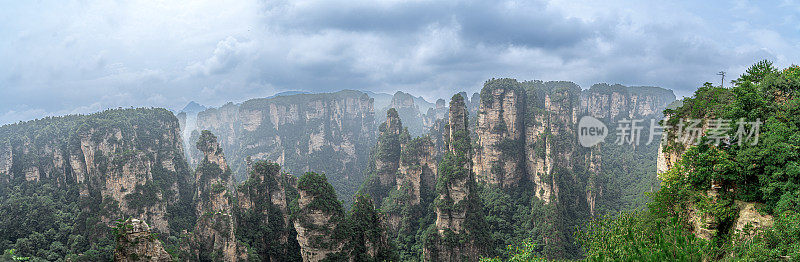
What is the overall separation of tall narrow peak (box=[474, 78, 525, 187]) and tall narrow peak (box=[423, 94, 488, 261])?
56.1 ft

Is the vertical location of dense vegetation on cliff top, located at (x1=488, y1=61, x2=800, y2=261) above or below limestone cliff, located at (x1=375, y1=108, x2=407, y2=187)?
above

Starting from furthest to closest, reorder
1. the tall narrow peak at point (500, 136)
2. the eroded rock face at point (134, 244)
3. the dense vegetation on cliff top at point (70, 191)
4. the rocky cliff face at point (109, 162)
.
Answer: the tall narrow peak at point (500, 136) < the rocky cliff face at point (109, 162) < the dense vegetation on cliff top at point (70, 191) < the eroded rock face at point (134, 244)

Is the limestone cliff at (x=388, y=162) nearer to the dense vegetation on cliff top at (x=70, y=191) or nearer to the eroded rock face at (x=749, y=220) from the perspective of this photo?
the dense vegetation on cliff top at (x=70, y=191)

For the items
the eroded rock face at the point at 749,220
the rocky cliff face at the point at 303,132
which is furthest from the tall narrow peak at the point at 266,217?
the rocky cliff face at the point at 303,132

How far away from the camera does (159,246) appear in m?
23.3

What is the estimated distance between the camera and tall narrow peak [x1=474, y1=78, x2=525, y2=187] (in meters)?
64.0

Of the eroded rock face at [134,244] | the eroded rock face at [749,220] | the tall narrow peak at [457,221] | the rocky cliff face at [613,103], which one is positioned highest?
the rocky cliff face at [613,103]

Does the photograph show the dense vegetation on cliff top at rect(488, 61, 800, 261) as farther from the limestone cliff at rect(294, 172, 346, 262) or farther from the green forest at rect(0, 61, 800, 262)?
the limestone cliff at rect(294, 172, 346, 262)

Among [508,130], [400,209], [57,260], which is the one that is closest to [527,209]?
[508,130]

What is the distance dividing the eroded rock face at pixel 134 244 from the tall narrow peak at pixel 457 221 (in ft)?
102

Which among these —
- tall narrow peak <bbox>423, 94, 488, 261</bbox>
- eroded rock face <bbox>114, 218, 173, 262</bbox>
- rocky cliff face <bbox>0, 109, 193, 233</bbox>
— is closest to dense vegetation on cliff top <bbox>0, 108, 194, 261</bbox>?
rocky cliff face <bbox>0, 109, 193, 233</bbox>

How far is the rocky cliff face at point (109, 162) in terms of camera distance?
47438 millimetres

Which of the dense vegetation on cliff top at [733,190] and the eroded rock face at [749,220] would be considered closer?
the dense vegetation on cliff top at [733,190]

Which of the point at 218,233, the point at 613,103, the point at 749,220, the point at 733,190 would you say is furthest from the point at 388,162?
the point at 613,103
